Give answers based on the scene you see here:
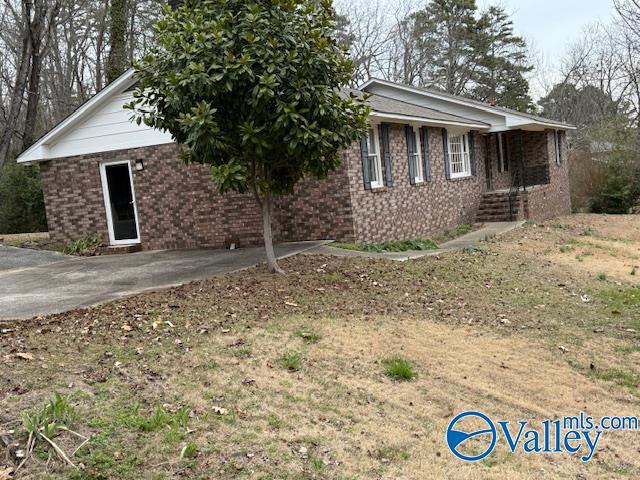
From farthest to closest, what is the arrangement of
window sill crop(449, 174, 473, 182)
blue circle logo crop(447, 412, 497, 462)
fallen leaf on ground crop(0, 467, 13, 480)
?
1. window sill crop(449, 174, 473, 182)
2. blue circle logo crop(447, 412, 497, 462)
3. fallen leaf on ground crop(0, 467, 13, 480)

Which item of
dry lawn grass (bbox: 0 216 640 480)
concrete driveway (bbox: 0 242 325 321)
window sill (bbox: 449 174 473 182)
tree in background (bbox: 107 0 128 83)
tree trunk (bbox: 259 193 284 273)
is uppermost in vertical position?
tree in background (bbox: 107 0 128 83)

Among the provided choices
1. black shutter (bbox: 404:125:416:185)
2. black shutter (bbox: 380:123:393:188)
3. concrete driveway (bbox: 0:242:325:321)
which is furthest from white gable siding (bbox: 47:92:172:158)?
black shutter (bbox: 404:125:416:185)

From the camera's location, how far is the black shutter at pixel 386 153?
13742mm

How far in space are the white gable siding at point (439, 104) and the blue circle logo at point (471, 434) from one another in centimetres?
1637

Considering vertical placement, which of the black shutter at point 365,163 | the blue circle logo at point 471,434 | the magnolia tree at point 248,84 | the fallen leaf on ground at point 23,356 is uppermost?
the magnolia tree at point 248,84

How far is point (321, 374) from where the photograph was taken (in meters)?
5.55

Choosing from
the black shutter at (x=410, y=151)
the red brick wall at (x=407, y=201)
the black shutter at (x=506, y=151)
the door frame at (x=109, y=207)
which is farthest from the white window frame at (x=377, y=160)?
the black shutter at (x=506, y=151)

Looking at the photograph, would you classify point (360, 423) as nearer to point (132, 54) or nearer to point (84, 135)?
point (84, 135)

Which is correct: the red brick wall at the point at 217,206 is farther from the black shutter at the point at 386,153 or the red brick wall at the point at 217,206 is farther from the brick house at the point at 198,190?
the black shutter at the point at 386,153

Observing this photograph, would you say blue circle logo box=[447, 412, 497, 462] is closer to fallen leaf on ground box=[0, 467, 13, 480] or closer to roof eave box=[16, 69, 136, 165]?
fallen leaf on ground box=[0, 467, 13, 480]

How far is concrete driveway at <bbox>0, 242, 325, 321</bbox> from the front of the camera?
26.5 feet

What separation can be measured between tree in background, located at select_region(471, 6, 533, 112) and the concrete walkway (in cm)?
2430

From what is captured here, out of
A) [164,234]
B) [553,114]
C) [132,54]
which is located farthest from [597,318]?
[553,114]

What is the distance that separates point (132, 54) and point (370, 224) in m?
19.0
